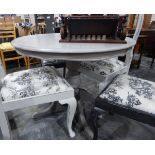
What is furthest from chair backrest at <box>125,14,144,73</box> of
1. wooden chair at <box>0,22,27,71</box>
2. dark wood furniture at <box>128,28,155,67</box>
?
wooden chair at <box>0,22,27,71</box>

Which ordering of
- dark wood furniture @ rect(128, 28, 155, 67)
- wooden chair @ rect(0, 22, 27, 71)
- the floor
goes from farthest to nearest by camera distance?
dark wood furniture @ rect(128, 28, 155, 67), wooden chair @ rect(0, 22, 27, 71), the floor

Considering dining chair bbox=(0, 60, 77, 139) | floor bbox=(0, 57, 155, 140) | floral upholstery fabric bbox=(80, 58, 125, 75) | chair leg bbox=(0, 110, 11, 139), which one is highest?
floral upholstery fabric bbox=(80, 58, 125, 75)

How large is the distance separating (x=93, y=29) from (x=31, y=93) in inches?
26.1

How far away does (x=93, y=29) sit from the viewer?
1150 mm

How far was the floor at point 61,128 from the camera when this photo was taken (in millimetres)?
1366

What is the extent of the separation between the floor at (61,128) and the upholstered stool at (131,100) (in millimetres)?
481

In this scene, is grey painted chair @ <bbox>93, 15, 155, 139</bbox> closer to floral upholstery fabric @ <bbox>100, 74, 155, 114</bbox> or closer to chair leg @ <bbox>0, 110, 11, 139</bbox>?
floral upholstery fabric @ <bbox>100, 74, 155, 114</bbox>

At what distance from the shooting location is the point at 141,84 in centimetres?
119

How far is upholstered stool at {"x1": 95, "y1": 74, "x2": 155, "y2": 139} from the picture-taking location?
3.09 feet

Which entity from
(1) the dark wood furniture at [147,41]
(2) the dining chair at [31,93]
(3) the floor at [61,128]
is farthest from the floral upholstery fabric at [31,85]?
(1) the dark wood furniture at [147,41]

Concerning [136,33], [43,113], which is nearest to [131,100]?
[136,33]

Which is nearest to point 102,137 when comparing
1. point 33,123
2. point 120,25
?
point 33,123
